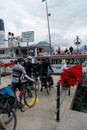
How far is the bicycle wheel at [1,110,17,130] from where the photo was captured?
4.87 m

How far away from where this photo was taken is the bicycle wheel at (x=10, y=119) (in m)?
4.87

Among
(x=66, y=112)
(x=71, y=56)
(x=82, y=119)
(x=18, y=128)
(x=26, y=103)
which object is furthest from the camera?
(x=71, y=56)

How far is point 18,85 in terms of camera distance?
6.80m

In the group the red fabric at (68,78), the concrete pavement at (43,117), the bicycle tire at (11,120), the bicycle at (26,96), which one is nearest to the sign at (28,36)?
the red fabric at (68,78)

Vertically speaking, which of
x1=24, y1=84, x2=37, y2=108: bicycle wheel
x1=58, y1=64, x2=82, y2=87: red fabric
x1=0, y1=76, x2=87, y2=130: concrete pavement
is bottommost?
x1=0, y1=76, x2=87, y2=130: concrete pavement

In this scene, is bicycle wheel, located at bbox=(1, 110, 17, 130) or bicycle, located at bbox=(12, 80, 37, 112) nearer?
bicycle wheel, located at bbox=(1, 110, 17, 130)

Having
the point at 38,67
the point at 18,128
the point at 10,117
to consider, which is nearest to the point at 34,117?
the point at 18,128

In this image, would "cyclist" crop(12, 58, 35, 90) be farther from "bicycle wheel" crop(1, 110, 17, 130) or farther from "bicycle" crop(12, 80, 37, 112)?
"bicycle wheel" crop(1, 110, 17, 130)

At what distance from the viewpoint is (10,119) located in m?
4.93

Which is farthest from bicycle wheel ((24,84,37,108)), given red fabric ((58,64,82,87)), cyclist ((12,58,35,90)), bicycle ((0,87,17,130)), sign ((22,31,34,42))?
sign ((22,31,34,42))

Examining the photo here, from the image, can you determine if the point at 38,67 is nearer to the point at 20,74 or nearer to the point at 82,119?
the point at 20,74

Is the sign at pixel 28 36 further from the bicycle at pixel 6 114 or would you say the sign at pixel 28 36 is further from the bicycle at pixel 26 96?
the bicycle at pixel 6 114

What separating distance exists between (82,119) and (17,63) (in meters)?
2.58

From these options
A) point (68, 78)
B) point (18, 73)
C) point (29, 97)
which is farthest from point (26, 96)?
point (68, 78)
